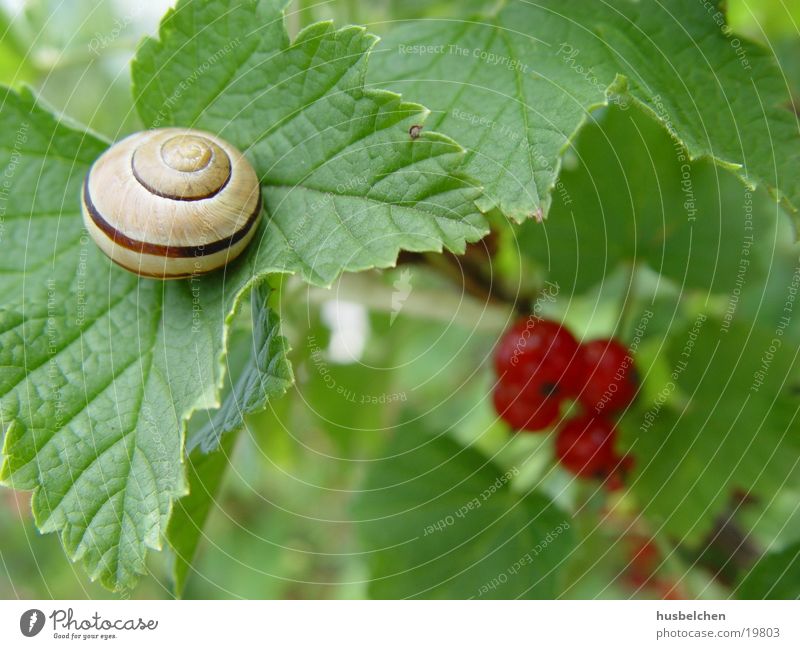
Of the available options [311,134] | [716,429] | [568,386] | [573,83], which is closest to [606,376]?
[568,386]

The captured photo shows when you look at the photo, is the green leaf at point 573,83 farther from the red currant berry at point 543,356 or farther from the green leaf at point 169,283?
the red currant berry at point 543,356

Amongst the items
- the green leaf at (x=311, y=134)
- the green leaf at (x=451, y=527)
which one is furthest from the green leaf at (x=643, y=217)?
the green leaf at (x=311, y=134)

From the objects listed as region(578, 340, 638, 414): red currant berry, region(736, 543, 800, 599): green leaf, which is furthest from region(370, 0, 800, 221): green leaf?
region(736, 543, 800, 599): green leaf

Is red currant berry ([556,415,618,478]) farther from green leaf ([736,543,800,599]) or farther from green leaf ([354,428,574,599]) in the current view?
green leaf ([736,543,800,599])

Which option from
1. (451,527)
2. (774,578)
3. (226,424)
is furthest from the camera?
(451,527)

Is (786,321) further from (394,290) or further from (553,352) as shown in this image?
(394,290)

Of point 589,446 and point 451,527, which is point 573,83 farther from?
point 451,527
